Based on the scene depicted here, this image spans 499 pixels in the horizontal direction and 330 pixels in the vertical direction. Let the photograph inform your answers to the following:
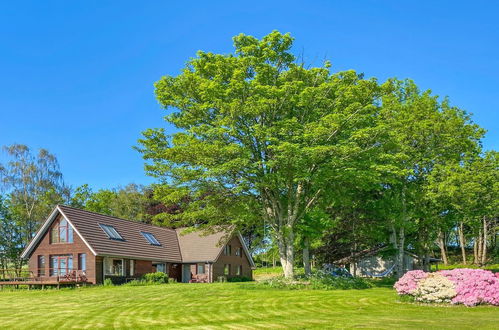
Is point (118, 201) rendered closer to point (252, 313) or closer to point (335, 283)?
point (335, 283)

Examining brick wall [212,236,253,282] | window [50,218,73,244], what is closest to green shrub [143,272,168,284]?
window [50,218,73,244]

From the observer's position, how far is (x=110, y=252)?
3831 centimetres

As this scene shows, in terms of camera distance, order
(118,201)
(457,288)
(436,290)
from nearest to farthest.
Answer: (457,288) < (436,290) < (118,201)

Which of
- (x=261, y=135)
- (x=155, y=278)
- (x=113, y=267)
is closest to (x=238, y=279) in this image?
(x=155, y=278)

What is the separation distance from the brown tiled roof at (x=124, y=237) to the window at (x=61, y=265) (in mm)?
2766

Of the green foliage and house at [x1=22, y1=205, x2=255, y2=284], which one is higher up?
the green foliage

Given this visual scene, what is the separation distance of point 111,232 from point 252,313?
2766cm

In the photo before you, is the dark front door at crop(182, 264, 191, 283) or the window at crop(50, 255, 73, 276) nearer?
the window at crop(50, 255, 73, 276)

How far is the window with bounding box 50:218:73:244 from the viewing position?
3919 cm

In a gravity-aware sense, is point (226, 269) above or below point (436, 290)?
below

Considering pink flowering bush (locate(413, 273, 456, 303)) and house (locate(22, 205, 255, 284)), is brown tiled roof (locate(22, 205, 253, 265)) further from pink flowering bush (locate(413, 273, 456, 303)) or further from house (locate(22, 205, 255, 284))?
pink flowering bush (locate(413, 273, 456, 303))

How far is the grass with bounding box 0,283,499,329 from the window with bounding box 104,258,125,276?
1684 centimetres

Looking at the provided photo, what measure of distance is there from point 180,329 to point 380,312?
24.1 feet

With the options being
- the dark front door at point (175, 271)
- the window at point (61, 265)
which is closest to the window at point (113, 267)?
the window at point (61, 265)
